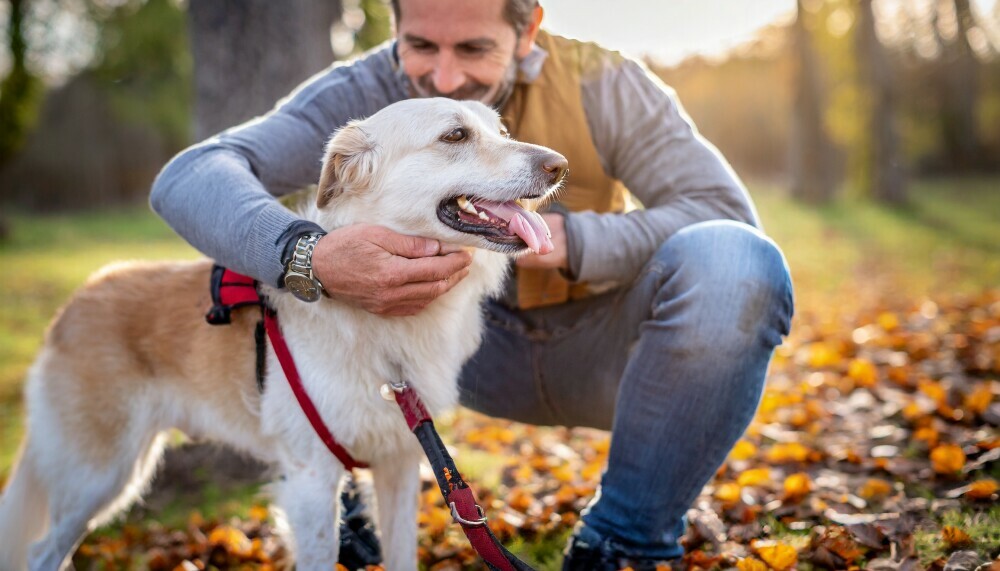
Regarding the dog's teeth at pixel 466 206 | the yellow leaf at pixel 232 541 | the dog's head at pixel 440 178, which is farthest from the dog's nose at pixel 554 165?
the yellow leaf at pixel 232 541

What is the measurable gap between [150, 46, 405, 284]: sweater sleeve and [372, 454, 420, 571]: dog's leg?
764 mm

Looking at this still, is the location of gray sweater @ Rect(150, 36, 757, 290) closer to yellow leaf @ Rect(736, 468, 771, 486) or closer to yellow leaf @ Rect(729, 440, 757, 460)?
yellow leaf @ Rect(736, 468, 771, 486)

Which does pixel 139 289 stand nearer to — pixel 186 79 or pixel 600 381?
pixel 600 381

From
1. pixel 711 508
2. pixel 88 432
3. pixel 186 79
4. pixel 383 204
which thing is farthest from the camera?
pixel 186 79

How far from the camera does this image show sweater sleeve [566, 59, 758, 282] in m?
2.24

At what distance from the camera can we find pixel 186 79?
22438mm

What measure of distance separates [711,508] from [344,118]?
188 cm

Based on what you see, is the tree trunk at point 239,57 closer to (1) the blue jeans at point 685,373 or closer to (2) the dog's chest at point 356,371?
(2) the dog's chest at point 356,371

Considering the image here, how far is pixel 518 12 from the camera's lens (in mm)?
2254

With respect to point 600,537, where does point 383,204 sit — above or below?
above

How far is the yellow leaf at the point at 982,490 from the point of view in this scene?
2.35m

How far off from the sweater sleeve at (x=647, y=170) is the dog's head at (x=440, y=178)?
1.09 ft

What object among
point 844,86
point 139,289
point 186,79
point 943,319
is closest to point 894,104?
point 844,86

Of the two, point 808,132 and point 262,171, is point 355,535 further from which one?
point 808,132
